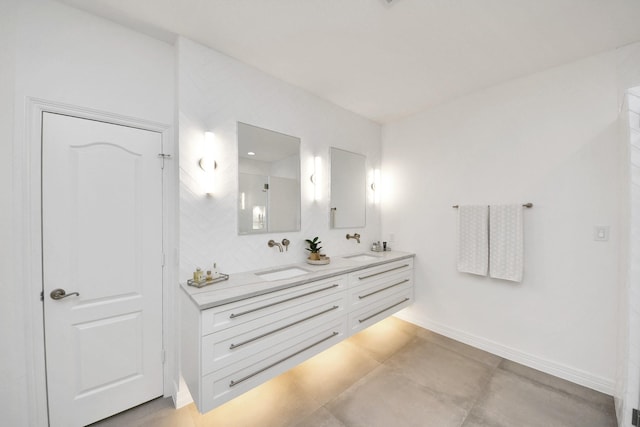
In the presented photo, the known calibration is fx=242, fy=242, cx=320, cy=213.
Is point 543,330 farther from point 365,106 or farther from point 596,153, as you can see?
point 365,106

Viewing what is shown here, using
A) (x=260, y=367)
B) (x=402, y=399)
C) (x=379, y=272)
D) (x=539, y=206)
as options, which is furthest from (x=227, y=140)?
(x=539, y=206)

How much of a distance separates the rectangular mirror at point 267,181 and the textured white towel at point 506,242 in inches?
77.0

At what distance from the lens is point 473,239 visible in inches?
99.2

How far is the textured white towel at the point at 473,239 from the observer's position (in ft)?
8.06

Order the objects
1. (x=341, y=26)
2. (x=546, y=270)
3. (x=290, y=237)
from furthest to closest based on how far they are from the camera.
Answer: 1. (x=290, y=237)
2. (x=546, y=270)
3. (x=341, y=26)

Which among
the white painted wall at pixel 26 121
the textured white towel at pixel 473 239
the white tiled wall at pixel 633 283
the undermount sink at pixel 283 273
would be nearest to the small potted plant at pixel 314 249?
the undermount sink at pixel 283 273

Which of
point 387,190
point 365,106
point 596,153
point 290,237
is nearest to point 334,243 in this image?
point 290,237

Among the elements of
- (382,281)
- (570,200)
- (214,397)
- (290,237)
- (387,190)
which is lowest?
(214,397)

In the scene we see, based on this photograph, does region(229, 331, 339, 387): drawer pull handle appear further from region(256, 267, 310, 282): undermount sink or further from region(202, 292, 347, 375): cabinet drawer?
region(256, 267, 310, 282): undermount sink

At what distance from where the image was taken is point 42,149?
145cm

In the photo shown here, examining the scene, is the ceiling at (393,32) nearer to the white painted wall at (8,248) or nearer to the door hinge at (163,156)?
the white painted wall at (8,248)

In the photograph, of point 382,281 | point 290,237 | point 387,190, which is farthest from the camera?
point 387,190

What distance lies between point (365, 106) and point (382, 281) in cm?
206

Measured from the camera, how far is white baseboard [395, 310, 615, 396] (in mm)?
1926
